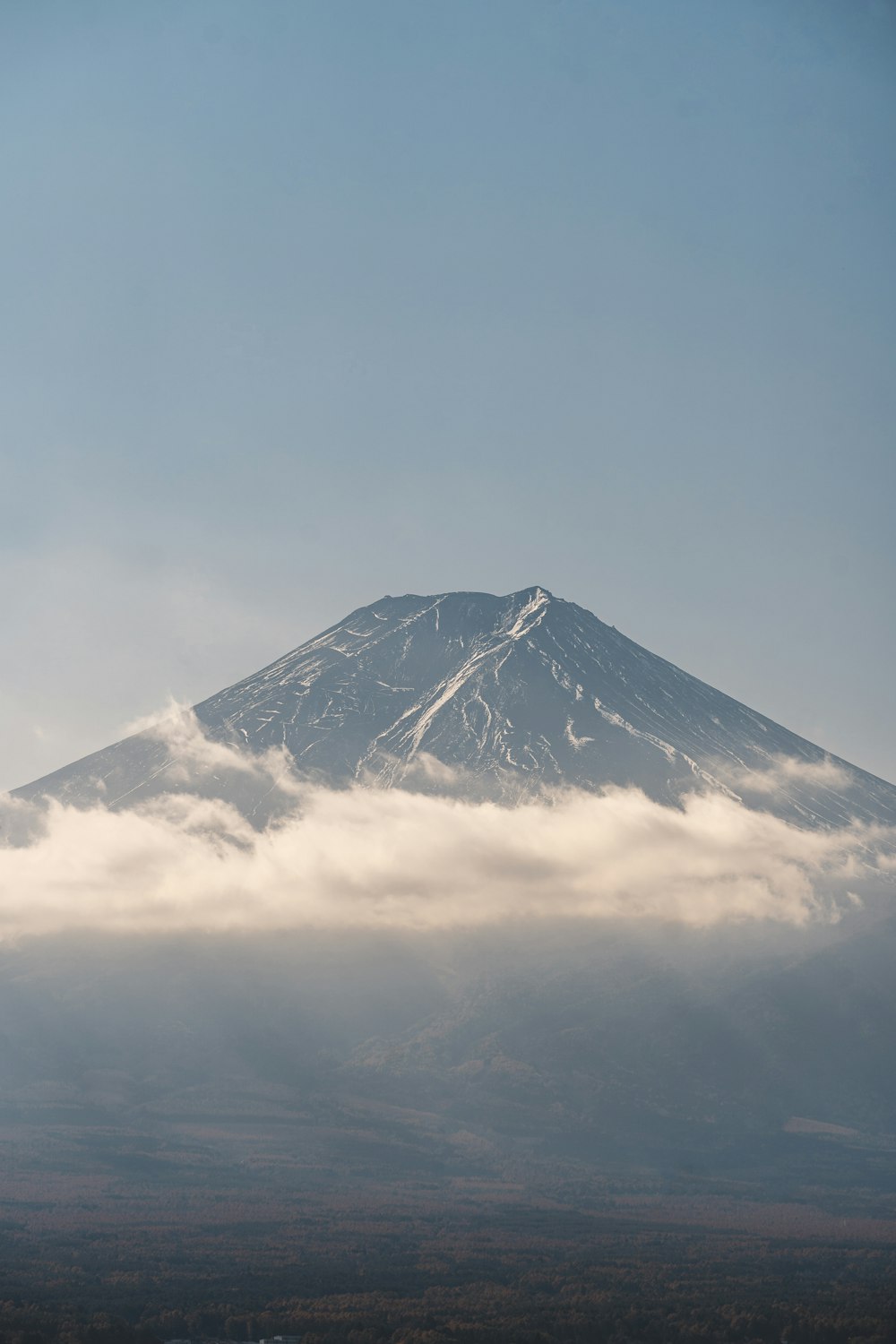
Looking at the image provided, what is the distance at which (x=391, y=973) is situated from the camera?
19025cm

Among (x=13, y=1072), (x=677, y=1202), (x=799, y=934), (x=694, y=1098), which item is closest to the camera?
(x=677, y=1202)

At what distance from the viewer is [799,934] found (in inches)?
7589

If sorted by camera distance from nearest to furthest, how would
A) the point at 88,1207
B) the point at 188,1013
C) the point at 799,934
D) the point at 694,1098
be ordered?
the point at 88,1207 < the point at 694,1098 < the point at 188,1013 < the point at 799,934

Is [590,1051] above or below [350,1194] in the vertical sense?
above

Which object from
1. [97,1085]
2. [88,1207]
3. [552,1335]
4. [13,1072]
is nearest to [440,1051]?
[97,1085]

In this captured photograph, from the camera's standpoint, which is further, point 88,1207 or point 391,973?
point 391,973

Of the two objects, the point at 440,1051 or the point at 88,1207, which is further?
the point at 440,1051

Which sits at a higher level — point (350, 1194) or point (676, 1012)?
point (676, 1012)

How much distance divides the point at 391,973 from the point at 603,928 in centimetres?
Answer: 3309

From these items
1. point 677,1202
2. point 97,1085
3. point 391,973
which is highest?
point 391,973

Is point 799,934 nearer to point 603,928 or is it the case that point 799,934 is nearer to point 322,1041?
point 603,928

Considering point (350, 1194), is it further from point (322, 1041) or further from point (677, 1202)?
point (322, 1041)

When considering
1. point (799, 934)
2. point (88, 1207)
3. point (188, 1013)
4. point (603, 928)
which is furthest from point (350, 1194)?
point (799, 934)

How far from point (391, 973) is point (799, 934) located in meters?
61.3
